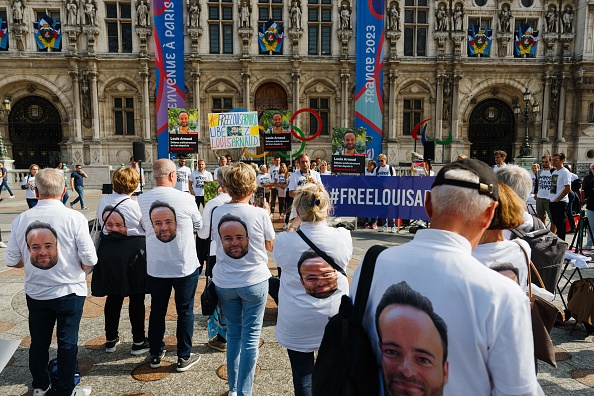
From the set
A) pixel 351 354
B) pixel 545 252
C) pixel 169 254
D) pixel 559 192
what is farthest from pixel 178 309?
pixel 559 192

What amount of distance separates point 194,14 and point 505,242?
83.8 ft

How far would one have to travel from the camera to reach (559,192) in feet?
32.5

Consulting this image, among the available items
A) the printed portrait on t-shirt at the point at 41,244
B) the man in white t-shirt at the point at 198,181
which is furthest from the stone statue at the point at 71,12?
the printed portrait on t-shirt at the point at 41,244

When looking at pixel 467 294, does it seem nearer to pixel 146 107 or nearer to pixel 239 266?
pixel 239 266

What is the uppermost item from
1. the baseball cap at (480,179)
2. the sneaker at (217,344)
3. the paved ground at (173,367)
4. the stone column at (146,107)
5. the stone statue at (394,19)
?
the stone statue at (394,19)

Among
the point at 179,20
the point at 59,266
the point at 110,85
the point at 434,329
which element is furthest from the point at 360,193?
the point at 110,85

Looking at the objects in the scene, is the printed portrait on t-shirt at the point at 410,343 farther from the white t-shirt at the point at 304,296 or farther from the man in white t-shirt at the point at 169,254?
the man in white t-shirt at the point at 169,254

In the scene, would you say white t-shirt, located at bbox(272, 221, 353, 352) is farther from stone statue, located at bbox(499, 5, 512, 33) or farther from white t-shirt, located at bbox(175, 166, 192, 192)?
stone statue, located at bbox(499, 5, 512, 33)

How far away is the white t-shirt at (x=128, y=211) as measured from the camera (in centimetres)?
438

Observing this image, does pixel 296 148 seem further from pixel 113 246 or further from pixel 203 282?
pixel 113 246

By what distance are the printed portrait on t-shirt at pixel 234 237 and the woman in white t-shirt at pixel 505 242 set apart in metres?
1.91

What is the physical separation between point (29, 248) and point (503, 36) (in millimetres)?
28276

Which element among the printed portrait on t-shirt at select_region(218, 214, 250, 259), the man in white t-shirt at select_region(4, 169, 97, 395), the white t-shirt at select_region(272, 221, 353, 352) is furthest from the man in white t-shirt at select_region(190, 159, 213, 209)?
the white t-shirt at select_region(272, 221, 353, 352)

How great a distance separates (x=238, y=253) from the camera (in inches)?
146
